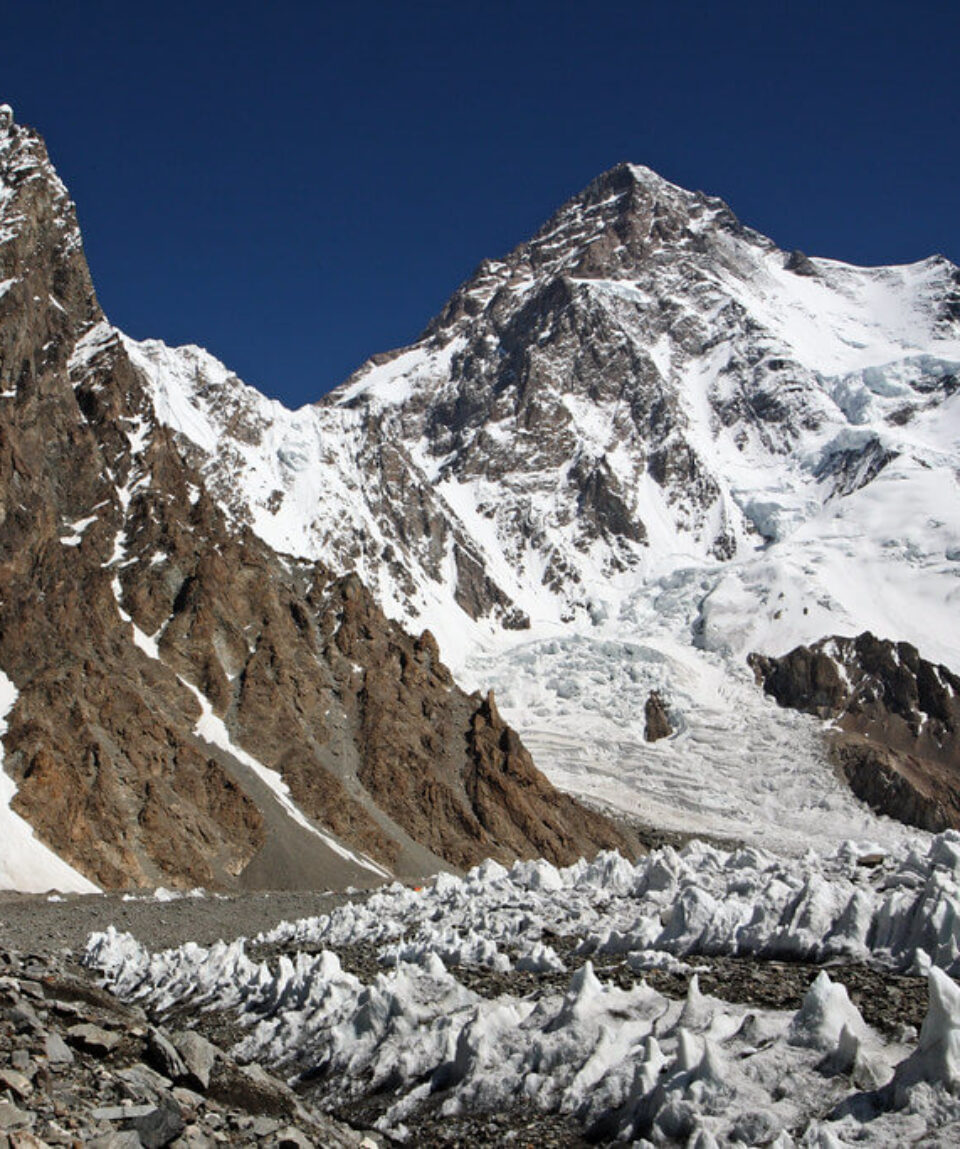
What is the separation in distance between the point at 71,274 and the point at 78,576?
53.7 meters

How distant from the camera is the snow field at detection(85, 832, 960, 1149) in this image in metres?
12.1

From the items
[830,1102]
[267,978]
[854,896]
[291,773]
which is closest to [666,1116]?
[830,1102]

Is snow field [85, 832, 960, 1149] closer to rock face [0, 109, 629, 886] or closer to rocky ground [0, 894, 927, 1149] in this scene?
rocky ground [0, 894, 927, 1149]

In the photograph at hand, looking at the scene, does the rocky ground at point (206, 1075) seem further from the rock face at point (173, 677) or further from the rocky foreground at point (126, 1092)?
the rock face at point (173, 677)

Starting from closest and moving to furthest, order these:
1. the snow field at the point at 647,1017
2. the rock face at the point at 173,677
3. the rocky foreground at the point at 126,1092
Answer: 1. the rocky foreground at the point at 126,1092
2. the snow field at the point at 647,1017
3. the rock face at the point at 173,677

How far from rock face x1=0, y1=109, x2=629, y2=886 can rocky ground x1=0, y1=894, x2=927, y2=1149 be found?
56.1 metres

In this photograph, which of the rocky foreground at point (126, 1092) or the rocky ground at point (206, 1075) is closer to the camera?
the rocky foreground at point (126, 1092)

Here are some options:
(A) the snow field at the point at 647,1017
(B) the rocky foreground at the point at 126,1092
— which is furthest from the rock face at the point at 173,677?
(B) the rocky foreground at the point at 126,1092

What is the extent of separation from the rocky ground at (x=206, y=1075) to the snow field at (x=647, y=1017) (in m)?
0.45

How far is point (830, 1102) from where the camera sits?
12227 mm

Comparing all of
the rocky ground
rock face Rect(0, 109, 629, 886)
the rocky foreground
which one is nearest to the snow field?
the rocky ground

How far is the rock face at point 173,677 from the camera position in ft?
259

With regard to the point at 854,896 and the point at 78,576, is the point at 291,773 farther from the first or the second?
the point at 854,896

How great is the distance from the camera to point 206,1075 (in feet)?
47.9
